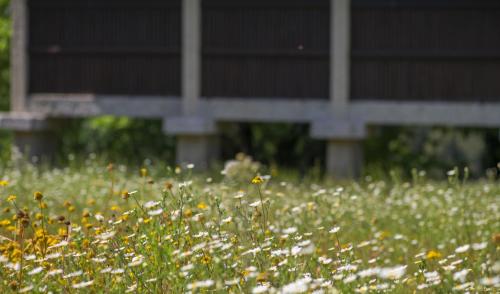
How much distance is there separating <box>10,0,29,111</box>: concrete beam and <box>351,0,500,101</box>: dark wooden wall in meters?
5.72

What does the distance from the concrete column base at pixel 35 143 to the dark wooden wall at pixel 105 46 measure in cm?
78

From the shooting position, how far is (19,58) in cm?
1612

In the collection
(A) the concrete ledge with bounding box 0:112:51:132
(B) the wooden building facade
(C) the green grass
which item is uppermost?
(B) the wooden building facade

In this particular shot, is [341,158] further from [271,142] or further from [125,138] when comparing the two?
[125,138]

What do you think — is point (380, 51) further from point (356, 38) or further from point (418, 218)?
point (418, 218)

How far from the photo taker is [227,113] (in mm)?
Result: 15055

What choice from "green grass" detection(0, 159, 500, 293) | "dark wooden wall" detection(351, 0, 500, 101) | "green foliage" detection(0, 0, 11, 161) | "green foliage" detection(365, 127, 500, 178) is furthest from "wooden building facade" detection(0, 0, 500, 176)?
"green foliage" detection(0, 0, 11, 161)

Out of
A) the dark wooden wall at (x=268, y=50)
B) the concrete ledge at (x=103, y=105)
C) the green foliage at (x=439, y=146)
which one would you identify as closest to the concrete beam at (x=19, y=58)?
the concrete ledge at (x=103, y=105)

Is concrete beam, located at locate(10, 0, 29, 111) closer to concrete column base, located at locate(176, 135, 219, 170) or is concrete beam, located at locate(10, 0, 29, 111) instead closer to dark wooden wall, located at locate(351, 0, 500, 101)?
concrete column base, located at locate(176, 135, 219, 170)

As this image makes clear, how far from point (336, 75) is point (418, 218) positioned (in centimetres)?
644

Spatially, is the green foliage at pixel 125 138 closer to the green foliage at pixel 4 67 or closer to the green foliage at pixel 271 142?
the green foliage at pixel 271 142

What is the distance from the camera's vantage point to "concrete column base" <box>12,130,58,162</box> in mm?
16172

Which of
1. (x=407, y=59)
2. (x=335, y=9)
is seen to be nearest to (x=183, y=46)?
(x=335, y=9)

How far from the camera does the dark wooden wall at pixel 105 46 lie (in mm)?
15539
